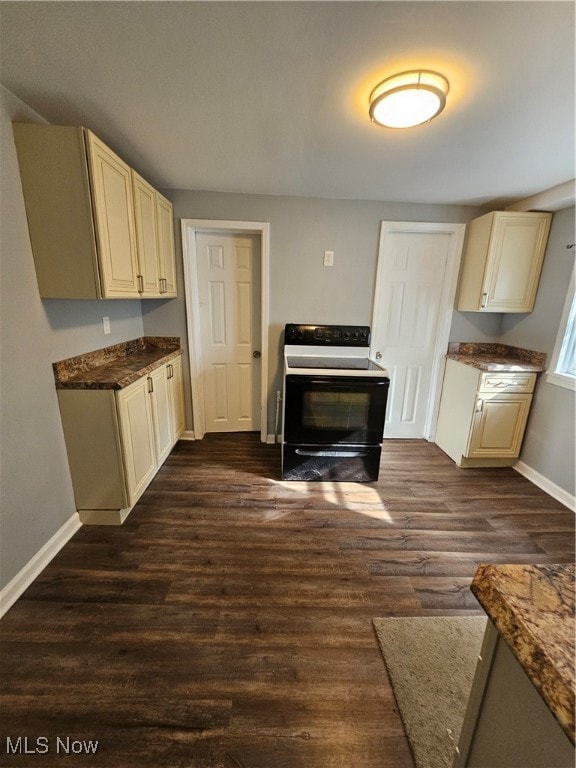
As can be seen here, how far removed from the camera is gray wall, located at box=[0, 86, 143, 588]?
1378 millimetres

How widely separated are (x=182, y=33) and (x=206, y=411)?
2644 millimetres

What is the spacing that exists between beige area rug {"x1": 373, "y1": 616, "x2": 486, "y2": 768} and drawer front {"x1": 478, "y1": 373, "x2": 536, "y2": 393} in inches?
67.9

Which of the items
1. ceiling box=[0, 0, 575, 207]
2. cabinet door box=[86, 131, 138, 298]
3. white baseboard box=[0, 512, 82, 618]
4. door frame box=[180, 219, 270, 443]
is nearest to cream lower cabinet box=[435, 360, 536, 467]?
ceiling box=[0, 0, 575, 207]

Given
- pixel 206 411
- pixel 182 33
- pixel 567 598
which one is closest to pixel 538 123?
pixel 182 33

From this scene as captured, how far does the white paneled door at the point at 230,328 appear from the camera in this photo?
2.80 m

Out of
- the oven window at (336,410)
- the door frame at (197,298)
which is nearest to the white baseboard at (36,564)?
the door frame at (197,298)

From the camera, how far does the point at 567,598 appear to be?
52 cm

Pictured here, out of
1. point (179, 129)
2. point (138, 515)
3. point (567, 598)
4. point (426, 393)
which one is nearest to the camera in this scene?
point (567, 598)

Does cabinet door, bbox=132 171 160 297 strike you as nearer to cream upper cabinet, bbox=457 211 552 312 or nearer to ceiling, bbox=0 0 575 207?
ceiling, bbox=0 0 575 207

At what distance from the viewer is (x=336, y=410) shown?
2346mm

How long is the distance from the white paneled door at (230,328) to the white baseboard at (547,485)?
2508 millimetres

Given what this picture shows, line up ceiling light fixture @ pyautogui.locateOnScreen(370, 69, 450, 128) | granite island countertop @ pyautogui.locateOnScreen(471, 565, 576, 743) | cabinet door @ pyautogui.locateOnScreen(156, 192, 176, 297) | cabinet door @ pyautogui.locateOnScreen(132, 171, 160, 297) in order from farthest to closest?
cabinet door @ pyautogui.locateOnScreen(156, 192, 176, 297), cabinet door @ pyautogui.locateOnScreen(132, 171, 160, 297), ceiling light fixture @ pyautogui.locateOnScreen(370, 69, 450, 128), granite island countertop @ pyautogui.locateOnScreen(471, 565, 576, 743)

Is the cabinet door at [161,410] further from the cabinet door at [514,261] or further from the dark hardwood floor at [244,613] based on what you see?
the cabinet door at [514,261]

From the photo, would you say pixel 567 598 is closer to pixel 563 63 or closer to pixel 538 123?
pixel 563 63
